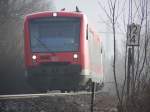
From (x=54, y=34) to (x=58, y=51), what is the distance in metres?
0.61

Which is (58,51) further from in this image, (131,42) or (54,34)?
(131,42)

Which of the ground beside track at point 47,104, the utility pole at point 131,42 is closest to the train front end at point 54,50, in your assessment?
the ground beside track at point 47,104

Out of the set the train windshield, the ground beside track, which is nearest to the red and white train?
the train windshield

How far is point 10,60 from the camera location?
29.3 metres

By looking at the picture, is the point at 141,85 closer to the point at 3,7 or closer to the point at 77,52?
the point at 77,52

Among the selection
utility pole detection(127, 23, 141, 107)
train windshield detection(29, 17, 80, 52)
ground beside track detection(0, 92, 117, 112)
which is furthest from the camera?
train windshield detection(29, 17, 80, 52)

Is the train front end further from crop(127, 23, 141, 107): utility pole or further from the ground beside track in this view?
crop(127, 23, 141, 107): utility pole

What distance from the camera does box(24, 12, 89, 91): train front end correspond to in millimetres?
17191

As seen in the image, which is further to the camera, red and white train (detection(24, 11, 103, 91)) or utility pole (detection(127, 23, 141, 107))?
red and white train (detection(24, 11, 103, 91))

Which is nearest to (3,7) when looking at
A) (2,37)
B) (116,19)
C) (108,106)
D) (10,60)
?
(2,37)

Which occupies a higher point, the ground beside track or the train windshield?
the train windshield

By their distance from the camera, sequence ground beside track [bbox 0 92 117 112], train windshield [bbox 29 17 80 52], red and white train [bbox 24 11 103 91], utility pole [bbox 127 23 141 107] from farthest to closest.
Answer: train windshield [bbox 29 17 80 52] → red and white train [bbox 24 11 103 91] → ground beside track [bbox 0 92 117 112] → utility pole [bbox 127 23 141 107]

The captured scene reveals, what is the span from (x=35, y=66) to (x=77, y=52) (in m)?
1.54

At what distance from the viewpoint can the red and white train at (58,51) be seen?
1719 centimetres
